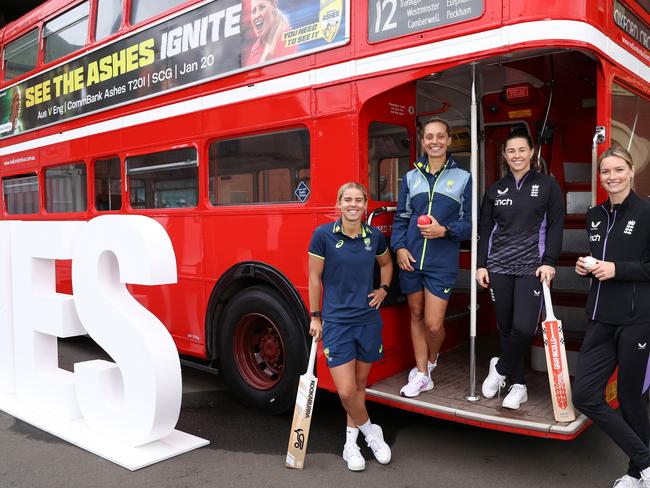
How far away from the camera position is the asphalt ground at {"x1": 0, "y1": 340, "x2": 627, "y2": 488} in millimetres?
3600

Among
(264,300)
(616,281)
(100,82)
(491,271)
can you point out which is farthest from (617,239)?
(100,82)

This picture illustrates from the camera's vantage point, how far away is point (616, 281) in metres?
3.14

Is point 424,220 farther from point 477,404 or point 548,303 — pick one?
point 477,404

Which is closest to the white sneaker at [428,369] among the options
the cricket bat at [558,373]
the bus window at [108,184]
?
the cricket bat at [558,373]

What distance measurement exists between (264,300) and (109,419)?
4.60 ft

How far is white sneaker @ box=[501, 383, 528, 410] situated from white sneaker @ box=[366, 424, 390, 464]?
79cm

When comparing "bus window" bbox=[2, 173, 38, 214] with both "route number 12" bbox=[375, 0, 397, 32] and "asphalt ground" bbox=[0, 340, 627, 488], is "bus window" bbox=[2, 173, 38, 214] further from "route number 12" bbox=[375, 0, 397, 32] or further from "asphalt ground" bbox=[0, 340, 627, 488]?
"route number 12" bbox=[375, 0, 397, 32]

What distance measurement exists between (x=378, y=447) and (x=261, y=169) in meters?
2.19

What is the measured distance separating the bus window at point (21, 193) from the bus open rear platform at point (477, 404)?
18.3 feet

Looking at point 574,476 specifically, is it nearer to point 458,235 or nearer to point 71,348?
point 458,235

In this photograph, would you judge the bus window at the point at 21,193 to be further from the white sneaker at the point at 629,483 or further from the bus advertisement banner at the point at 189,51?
the white sneaker at the point at 629,483

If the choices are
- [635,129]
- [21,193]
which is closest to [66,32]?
[21,193]

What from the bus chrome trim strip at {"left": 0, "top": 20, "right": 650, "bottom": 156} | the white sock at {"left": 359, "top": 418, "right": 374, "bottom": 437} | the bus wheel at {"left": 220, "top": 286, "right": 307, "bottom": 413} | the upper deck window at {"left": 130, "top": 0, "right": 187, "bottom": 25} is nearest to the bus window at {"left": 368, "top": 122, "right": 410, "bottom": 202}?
the bus chrome trim strip at {"left": 0, "top": 20, "right": 650, "bottom": 156}

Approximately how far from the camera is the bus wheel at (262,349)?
4.35 metres
